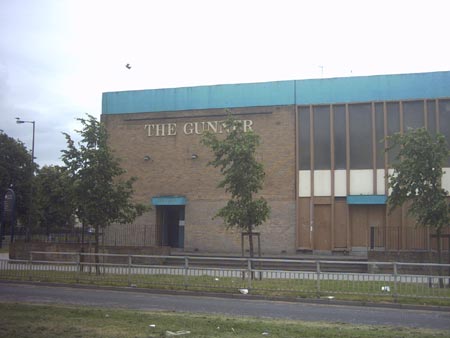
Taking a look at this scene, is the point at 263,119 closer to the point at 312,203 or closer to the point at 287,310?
the point at 312,203

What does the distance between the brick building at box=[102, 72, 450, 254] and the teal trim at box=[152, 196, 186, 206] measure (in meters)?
0.06

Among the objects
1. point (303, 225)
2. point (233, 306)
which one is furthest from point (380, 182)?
point (233, 306)

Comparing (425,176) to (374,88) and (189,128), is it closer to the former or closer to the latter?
(374,88)

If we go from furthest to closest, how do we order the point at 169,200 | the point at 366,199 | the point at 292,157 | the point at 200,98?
the point at 200,98, the point at 169,200, the point at 292,157, the point at 366,199

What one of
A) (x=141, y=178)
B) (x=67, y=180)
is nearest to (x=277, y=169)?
(x=141, y=178)

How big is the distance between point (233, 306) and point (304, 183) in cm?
1730

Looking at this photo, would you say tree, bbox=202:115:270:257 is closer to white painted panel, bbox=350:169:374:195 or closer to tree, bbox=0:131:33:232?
white painted panel, bbox=350:169:374:195

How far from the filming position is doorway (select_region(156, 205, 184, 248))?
33.0m

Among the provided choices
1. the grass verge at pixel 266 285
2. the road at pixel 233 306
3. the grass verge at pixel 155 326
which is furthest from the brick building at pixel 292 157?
the grass verge at pixel 155 326

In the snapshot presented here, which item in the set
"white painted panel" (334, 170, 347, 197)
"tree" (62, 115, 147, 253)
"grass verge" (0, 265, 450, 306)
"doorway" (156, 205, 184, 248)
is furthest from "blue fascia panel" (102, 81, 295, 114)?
"grass verge" (0, 265, 450, 306)

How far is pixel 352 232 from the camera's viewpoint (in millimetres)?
29797

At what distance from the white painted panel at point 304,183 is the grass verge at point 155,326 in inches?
765

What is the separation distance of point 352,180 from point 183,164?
9.72 metres

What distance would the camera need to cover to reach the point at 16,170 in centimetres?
4975
